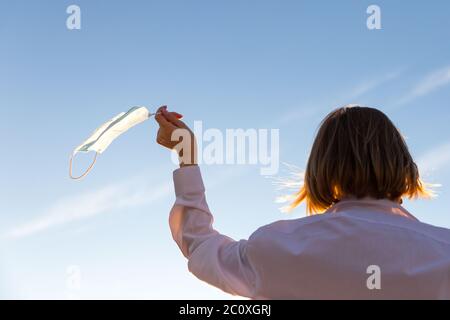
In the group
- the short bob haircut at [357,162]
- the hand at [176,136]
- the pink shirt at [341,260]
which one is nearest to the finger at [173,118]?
the hand at [176,136]

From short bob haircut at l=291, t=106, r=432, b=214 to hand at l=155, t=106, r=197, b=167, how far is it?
2.00ft

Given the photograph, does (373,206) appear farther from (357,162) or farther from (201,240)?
(201,240)

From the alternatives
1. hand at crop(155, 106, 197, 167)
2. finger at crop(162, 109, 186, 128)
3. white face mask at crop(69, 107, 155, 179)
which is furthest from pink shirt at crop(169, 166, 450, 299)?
white face mask at crop(69, 107, 155, 179)

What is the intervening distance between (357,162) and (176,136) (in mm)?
998

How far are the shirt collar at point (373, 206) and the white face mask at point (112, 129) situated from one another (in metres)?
1.60

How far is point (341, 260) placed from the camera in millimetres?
2102

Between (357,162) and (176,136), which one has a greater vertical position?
(176,136)

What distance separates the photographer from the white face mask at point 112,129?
362cm

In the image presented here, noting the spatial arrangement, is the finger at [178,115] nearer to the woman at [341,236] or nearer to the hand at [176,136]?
the hand at [176,136]

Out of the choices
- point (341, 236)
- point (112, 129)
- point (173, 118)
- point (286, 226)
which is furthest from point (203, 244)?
point (112, 129)

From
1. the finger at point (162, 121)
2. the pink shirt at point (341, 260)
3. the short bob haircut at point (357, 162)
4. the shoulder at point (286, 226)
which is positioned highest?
the finger at point (162, 121)
